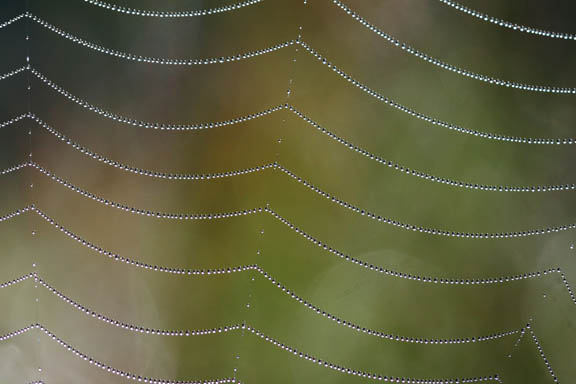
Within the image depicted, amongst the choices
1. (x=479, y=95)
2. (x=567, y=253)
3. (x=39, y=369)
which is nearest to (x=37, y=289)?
(x=39, y=369)

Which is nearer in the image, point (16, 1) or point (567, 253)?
point (16, 1)

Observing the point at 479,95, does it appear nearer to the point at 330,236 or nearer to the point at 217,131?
the point at 330,236

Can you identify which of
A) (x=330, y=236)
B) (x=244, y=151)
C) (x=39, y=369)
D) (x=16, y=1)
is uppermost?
(x=16, y=1)

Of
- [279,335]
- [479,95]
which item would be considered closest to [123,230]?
[279,335]

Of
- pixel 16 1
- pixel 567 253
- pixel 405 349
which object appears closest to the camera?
pixel 16 1

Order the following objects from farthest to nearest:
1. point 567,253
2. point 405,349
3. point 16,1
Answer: point 405,349
point 567,253
point 16,1

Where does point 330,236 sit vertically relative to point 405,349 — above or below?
above

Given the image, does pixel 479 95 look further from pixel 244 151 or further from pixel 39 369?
pixel 39 369
